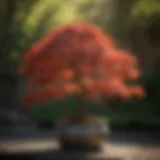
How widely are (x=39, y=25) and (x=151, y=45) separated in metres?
1.15

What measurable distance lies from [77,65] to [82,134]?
0.39 metres

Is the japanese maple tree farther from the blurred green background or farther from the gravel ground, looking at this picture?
the blurred green background

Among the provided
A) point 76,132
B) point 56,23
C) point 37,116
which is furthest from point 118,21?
point 76,132

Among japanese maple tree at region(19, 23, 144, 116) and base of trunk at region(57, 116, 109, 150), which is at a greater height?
japanese maple tree at region(19, 23, 144, 116)

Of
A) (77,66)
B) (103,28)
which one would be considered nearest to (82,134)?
(77,66)

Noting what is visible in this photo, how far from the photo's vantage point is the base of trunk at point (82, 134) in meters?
2.62

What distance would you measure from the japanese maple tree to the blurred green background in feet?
3.65

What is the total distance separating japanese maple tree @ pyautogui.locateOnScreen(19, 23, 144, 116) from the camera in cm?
264

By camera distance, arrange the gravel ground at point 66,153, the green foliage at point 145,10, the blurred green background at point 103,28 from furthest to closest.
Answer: the blurred green background at point 103,28
the green foliage at point 145,10
the gravel ground at point 66,153

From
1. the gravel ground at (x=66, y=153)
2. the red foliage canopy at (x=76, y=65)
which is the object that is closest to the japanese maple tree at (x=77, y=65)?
the red foliage canopy at (x=76, y=65)

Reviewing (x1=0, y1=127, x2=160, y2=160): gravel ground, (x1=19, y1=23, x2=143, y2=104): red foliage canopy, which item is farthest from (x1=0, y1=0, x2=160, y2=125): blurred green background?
(x1=19, y1=23, x2=143, y2=104): red foliage canopy

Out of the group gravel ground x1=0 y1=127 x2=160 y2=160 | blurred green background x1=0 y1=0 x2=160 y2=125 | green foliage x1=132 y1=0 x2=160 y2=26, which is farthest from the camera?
blurred green background x1=0 y1=0 x2=160 y2=125

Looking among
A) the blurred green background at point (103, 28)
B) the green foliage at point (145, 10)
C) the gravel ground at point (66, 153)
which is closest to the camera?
the gravel ground at point (66, 153)

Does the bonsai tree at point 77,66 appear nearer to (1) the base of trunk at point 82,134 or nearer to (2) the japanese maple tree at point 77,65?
(2) the japanese maple tree at point 77,65
